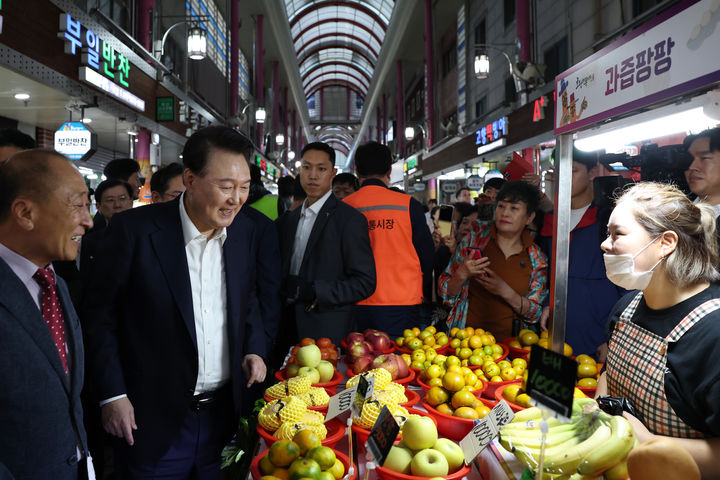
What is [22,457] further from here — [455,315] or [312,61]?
[312,61]

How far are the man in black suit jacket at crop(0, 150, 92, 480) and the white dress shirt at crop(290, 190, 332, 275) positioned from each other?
1.73 m

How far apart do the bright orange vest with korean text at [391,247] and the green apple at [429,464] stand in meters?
1.93

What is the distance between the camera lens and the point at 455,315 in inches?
124

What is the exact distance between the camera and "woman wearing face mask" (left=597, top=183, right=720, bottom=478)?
4.56ft

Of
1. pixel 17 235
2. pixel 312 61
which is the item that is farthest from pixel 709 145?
pixel 312 61

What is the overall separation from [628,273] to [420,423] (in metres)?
0.79

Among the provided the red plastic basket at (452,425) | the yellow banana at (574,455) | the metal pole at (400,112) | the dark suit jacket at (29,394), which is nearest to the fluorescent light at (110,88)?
the dark suit jacket at (29,394)

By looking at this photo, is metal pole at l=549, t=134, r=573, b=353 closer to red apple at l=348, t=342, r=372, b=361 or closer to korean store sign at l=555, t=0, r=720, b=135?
korean store sign at l=555, t=0, r=720, b=135

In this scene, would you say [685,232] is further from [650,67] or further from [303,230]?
[303,230]

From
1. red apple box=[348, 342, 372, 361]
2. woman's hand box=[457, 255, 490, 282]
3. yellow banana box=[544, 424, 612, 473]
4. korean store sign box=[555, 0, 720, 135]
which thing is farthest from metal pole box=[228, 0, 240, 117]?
yellow banana box=[544, 424, 612, 473]

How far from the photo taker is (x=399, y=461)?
1396mm

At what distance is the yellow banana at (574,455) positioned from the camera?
4.00 feet

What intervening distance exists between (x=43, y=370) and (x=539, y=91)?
8898 mm

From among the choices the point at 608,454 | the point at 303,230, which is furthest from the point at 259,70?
the point at 608,454
